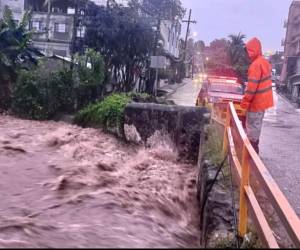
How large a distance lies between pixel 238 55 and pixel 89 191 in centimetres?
3216

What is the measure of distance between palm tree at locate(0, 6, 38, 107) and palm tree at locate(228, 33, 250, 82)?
19573 mm

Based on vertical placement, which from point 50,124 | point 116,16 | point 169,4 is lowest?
point 50,124

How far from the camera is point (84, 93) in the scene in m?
15.0

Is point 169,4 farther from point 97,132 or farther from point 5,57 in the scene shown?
point 97,132

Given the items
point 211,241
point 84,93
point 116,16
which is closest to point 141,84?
point 116,16

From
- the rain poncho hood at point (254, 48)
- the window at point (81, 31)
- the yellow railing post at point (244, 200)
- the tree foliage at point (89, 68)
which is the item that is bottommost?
the yellow railing post at point (244, 200)

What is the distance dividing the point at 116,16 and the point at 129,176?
45.6 feet

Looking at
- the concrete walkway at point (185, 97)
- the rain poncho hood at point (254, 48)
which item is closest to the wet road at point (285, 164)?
the rain poncho hood at point (254, 48)

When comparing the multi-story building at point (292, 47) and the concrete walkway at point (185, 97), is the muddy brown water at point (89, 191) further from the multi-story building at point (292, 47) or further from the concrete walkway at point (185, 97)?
the multi-story building at point (292, 47)

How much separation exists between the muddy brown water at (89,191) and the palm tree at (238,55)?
23.3 m

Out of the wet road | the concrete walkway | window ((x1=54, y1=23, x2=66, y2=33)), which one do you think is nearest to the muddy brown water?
the wet road

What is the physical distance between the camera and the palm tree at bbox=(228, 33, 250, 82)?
3366 centimetres

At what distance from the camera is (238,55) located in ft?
119

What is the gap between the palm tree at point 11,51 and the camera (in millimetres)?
15094
